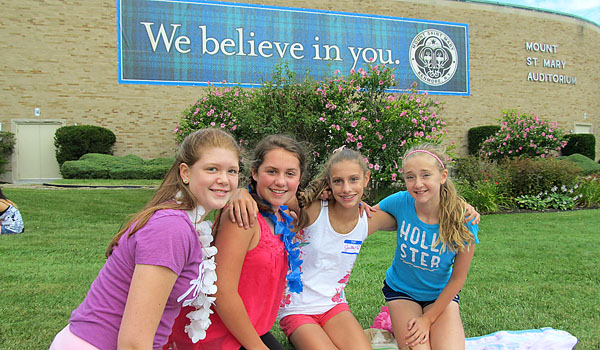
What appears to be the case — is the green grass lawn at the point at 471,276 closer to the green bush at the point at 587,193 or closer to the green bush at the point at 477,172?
the green bush at the point at 477,172

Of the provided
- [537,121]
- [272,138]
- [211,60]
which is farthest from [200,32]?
[272,138]

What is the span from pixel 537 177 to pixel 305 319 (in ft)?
31.2

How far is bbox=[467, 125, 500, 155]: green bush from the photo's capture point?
2088cm

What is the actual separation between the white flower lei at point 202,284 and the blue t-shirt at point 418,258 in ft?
4.70

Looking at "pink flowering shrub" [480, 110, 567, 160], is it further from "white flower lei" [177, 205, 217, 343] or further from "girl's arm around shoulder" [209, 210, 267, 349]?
"white flower lei" [177, 205, 217, 343]

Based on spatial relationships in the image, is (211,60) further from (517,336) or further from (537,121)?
(517,336)

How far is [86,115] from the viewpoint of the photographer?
1703 centimetres

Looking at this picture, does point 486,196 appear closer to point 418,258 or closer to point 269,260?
point 418,258

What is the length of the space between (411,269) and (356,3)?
19581mm

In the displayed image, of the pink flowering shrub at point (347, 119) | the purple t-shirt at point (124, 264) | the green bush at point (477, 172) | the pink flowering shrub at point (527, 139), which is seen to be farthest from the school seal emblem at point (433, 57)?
the purple t-shirt at point (124, 264)

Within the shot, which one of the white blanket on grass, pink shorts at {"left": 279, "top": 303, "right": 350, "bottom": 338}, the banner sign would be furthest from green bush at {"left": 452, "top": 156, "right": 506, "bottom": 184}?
pink shorts at {"left": 279, "top": 303, "right": 350, "bottom": 338}

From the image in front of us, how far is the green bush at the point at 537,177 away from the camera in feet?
33.4

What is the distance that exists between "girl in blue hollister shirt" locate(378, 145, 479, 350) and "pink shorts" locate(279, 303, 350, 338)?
45 cm

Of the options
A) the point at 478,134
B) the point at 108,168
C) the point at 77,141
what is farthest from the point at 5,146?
the point at 478,134
